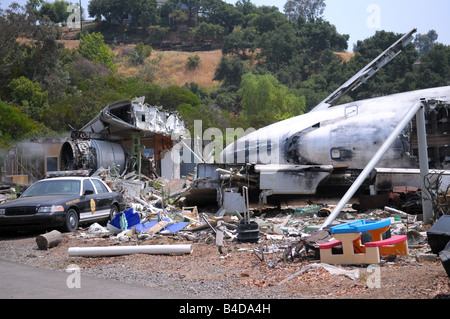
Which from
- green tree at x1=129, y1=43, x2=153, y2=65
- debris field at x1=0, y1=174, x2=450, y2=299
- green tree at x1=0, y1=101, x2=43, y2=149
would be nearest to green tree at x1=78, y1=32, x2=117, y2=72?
green tree at x1=129, y1=43, x2=153, y2=65

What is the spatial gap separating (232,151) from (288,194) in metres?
2.62

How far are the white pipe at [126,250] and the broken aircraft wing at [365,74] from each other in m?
11.7

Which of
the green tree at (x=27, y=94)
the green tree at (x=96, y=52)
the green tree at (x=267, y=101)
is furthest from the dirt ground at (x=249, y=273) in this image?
the green tree at (x=96, y=52)

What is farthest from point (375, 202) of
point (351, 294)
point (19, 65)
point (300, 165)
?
point (19, 65)

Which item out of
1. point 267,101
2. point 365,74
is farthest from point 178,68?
point 365,74

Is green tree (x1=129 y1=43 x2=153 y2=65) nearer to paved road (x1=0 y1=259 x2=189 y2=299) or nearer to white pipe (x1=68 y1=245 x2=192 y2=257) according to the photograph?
white pipe (x1=68 y1=245 x2=192 y2=257)

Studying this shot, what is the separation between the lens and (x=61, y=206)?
1188 centimetres

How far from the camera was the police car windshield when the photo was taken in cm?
1309

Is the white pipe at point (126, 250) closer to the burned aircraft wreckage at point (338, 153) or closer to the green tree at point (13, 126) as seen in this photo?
the burned aircraft wreckage at point (338, 153)

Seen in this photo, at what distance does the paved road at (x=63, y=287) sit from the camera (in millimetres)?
5855

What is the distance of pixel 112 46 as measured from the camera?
119m

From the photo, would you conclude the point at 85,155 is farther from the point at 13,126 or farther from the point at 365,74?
the point at 13,126

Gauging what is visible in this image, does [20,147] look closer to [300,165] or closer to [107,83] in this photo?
[300,165]

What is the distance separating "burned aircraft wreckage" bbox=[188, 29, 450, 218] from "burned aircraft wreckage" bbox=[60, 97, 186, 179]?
28.9ft
